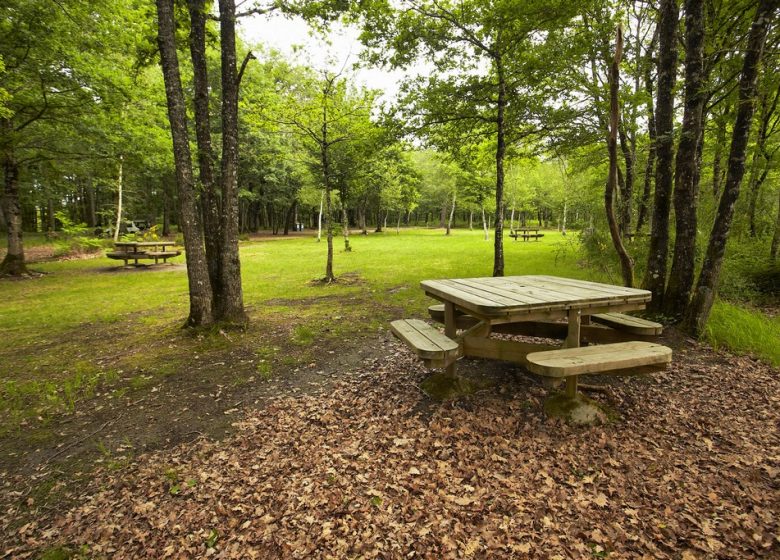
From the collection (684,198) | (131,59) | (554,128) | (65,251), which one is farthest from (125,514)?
(65,251)

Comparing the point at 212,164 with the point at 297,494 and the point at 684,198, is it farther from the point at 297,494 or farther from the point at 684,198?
the point at 684,198

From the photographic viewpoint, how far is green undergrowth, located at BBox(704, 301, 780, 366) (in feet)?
16.4

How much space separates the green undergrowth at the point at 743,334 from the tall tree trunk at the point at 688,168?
0.52 m

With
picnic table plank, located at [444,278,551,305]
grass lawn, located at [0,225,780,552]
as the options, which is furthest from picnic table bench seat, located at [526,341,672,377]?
grass lawn, located at [0,225,780,552]

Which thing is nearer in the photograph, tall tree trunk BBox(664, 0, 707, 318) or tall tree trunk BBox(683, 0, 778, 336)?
tall tree trunk BBox(683, 0, 778, 336)

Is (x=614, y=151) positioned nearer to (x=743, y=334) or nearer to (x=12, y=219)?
(x=743, y=334)

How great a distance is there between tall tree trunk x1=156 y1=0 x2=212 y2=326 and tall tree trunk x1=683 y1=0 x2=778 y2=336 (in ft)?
26.4

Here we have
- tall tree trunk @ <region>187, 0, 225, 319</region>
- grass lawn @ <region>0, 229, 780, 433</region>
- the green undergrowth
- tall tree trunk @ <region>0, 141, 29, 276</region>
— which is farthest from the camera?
tall tree trunk @ <region>0, 141, 29, 276</region>

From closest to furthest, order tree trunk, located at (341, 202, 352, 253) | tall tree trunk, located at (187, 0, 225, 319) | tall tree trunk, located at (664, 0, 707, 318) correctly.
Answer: tall tree trunk, located at (664, 0, 707, 318) → tall tree trunk, located at (187, 0, 225, 319) → tree trunk, located at (341, 202, 352, 253)

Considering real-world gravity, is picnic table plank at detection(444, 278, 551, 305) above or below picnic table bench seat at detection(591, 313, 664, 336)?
above

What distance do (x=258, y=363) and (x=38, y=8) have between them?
39.0ft

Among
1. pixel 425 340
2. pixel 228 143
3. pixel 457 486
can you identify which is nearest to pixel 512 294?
pixel 425 340

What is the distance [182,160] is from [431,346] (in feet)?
16.9

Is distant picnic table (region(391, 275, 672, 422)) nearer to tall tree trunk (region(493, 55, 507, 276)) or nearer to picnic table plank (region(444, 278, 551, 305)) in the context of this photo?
picnic table plank (region(444, 278, 551, 305))
